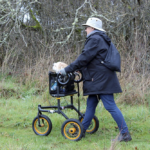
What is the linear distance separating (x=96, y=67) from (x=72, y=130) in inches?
42.6

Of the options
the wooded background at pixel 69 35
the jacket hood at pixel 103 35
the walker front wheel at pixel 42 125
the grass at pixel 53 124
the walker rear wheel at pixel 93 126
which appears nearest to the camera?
the grass at pixel 53 124

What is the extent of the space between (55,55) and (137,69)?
2.64m

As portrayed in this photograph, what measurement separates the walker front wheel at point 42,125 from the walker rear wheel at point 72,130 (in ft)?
1.09

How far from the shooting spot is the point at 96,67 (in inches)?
154

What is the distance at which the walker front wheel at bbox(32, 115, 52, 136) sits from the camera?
435cm

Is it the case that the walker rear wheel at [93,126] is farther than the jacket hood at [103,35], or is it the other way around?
the walker rear wheel at [93,126]

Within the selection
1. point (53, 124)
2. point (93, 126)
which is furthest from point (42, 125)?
point (93, 126)

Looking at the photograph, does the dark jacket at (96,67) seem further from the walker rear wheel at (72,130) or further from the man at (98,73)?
the walker rear wheel at (72,130)

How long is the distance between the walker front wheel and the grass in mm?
96

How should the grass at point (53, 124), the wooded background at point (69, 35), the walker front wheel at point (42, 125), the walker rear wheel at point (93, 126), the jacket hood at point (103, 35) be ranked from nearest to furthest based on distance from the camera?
the grass at point (53, 124) → the jacket hood at point (103, 35) → the walker front wheel at point (42, 125) → the walker rear wheel at point (93, 126) → the wooded background at point (69, 35)

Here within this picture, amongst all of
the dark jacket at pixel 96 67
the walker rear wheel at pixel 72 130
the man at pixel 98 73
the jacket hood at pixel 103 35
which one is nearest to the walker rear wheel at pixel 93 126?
the walker rear wheel at pixel 72 130

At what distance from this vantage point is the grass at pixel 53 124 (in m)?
3.82

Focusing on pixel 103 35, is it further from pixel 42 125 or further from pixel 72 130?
pixel 42 125

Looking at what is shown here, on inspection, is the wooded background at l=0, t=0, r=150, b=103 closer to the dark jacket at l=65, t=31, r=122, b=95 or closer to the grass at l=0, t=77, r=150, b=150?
the grass at l=0, t=77, r=150, b=150
